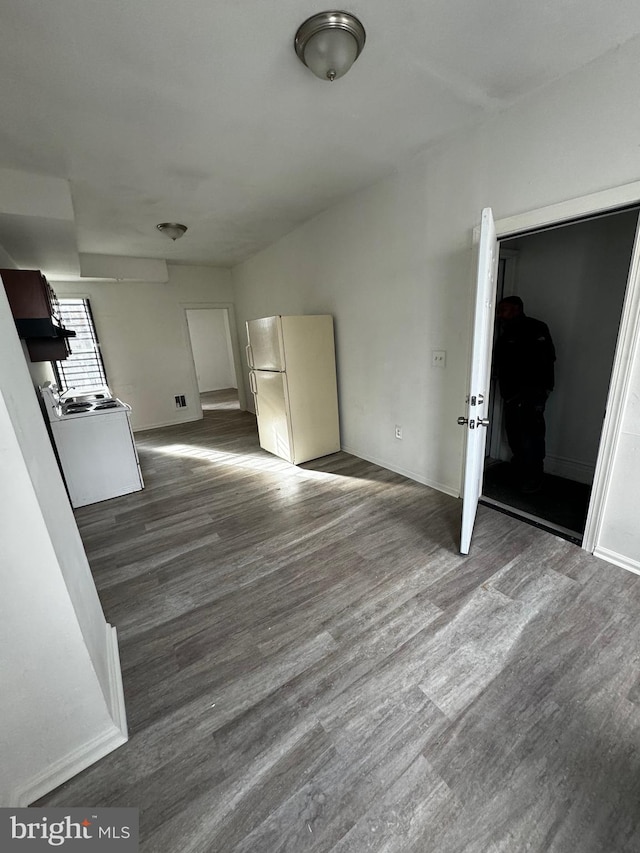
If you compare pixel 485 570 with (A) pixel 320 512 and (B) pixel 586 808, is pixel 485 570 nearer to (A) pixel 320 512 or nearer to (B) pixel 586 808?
(B) pixel 586 808

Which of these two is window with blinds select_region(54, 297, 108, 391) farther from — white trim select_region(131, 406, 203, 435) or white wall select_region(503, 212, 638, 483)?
white wall select_region(503, 212, 638, 483)

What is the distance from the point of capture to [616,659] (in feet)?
4.66

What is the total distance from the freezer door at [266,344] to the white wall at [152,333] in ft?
7.84

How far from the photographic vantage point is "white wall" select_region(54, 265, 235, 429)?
5047 mm

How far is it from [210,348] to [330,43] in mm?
7897

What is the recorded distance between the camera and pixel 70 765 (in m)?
1.12

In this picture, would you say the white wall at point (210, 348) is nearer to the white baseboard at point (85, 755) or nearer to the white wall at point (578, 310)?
the white wall at point (578, 310)

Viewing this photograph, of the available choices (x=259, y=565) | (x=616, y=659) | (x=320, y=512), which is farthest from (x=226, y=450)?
(x=616, y=659)

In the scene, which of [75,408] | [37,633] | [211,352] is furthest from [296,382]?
[211,352]

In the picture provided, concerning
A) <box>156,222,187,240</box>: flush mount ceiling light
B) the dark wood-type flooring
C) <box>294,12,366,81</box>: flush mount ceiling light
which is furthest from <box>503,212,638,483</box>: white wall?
<box>156,222,187,240</box>: flush mount ceiling light

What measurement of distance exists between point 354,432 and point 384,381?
799mm

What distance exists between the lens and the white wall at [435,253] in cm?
167

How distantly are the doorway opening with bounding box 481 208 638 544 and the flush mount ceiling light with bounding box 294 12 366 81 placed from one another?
5.16 ft

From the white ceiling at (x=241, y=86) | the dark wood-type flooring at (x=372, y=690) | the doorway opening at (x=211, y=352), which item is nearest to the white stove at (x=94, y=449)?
the dark wood-type flooring at (x=372, y=690)
